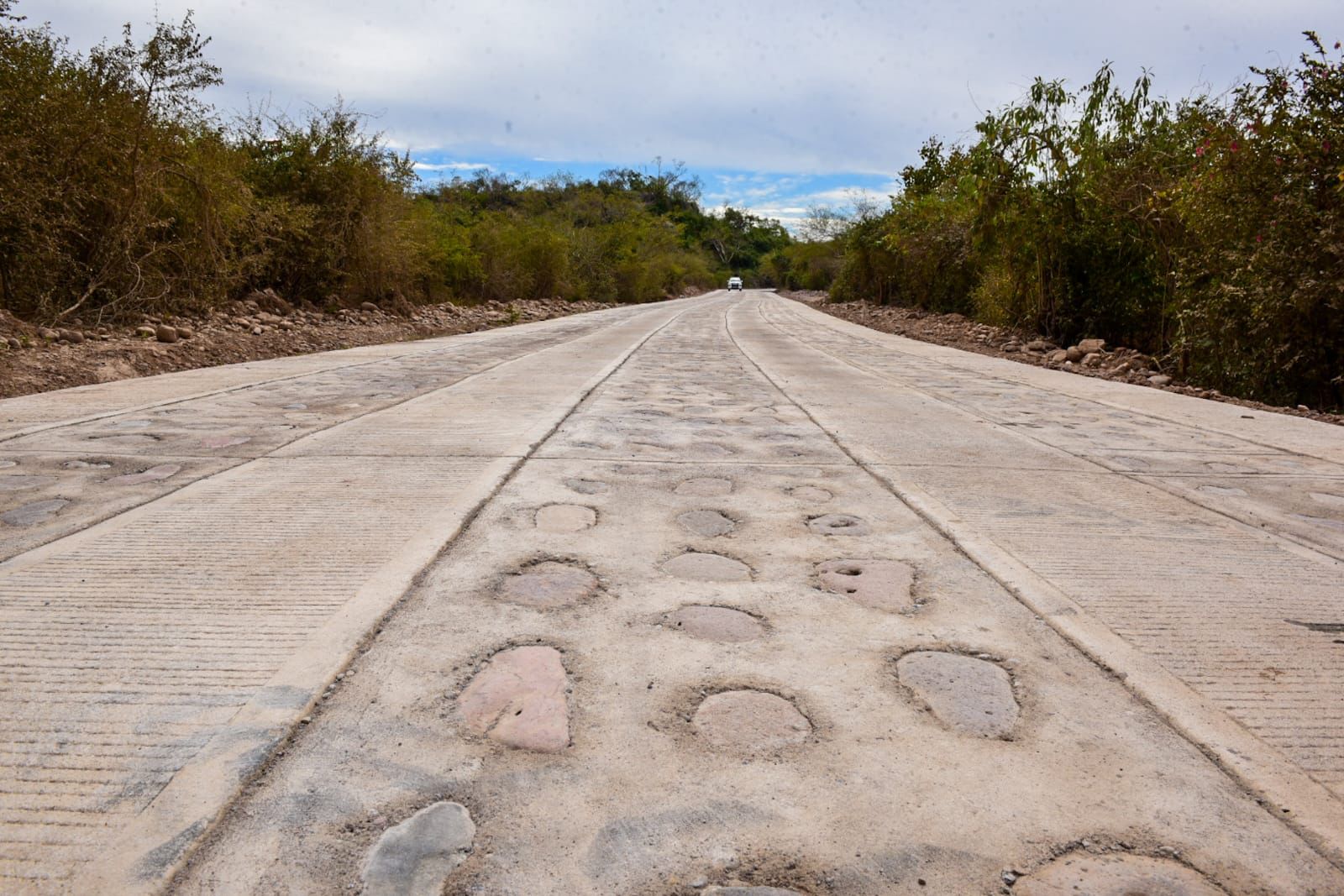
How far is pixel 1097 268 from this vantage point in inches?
551

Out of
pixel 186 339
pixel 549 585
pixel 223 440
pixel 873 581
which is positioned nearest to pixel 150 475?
pixel 223 440

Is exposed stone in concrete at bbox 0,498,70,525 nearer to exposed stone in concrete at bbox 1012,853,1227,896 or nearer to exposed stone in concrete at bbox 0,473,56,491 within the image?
exposed stone in concrete at bbox 0,473,56,491

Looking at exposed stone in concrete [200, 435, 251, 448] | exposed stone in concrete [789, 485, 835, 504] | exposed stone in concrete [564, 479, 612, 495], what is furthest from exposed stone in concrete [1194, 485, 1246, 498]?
exposed stone in concrete [200, 435, 251, 448]

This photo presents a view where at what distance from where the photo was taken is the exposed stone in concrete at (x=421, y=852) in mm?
1496

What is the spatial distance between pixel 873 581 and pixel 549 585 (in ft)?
3.56

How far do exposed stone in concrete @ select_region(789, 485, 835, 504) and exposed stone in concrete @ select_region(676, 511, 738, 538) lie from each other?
51 cm

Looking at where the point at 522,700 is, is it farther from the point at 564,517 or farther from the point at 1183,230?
the point at 1183,230

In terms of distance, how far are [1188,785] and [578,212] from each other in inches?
2099

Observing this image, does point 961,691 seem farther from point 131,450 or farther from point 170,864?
point 131,450

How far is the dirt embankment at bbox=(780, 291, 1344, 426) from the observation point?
29.5ft

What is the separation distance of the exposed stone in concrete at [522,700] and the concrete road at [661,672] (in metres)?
0.01

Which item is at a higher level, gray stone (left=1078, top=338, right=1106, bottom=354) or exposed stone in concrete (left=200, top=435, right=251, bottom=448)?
gray stone (left=1078, top=338, right=1106, bottom=354)

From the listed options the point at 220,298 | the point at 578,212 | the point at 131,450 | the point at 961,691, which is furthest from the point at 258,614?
the point at 578,212

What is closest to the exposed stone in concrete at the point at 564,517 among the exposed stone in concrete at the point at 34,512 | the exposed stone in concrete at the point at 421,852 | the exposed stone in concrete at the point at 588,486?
the exposed stone in concrete at the point at 588,486
